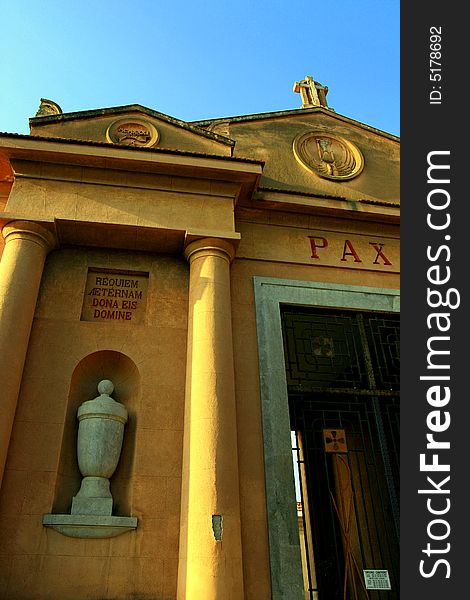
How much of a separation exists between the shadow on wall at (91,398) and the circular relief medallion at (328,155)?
6383 mm

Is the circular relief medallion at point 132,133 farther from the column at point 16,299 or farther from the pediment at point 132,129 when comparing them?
the column at point 16,299

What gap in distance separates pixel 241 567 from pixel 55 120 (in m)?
8.82

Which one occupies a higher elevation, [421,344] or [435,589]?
[421,344]

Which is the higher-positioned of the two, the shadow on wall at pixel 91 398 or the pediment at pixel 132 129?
the pediment at pixel 132 129

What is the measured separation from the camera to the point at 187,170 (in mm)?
10016

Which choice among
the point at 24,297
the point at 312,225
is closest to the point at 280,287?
the point at 312,225

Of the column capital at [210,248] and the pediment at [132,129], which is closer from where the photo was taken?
the column capital at [210,248]

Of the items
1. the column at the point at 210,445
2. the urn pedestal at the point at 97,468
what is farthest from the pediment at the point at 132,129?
the urn pedestal at the point at 97,468

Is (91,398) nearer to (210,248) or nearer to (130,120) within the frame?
(210,248)

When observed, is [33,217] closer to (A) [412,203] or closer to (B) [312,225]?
(B) [312,225]

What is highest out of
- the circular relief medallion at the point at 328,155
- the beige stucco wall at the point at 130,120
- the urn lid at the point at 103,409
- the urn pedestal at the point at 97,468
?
the circular relief medallion at the point at 328,155

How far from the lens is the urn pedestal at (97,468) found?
718 centimetres

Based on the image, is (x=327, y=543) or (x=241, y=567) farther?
(x=327, y=543)

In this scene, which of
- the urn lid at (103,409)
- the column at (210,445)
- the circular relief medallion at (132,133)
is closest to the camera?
the column at (210,445)
